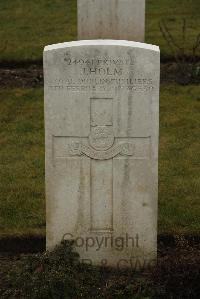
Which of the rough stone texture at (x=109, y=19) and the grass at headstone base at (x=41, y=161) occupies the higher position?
the rough stone texture at (x=109, y=19)

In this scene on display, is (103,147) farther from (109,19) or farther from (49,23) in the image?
(49,23)

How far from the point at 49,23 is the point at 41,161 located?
707cm

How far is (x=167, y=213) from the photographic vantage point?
6617 mm

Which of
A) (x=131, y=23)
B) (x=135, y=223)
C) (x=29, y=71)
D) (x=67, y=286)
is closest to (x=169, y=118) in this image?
(x=131, y=23)

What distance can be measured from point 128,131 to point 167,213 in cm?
160

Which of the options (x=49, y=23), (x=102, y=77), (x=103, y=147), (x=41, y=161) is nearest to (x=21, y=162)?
(x=41, y=161)

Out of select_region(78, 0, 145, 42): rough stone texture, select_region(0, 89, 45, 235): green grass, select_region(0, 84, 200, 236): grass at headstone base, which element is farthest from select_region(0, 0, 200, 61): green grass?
select_region(78, 0, 145, 42): rough stone texture

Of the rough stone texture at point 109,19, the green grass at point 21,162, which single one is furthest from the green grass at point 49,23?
the rough stone texture at point 109,19

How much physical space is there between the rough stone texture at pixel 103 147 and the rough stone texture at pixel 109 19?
2.98 m

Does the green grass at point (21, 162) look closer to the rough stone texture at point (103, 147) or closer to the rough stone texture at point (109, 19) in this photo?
the rough stone texture at point (103, 147)

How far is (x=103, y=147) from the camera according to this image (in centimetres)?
534

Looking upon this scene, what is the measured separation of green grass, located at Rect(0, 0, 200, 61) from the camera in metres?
12.6

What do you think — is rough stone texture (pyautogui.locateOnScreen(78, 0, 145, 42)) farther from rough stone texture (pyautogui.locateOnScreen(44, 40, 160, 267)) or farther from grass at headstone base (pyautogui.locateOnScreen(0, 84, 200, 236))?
rough stone texture (pyautogui.locateOnScreen(44, 40, 160, 267))

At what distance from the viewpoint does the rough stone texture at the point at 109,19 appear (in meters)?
8.22
